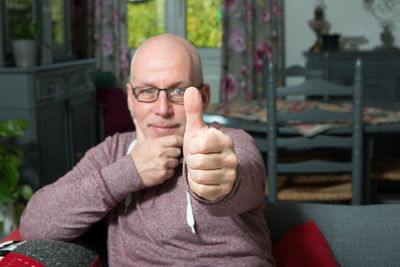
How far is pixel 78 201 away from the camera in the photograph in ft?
3.73

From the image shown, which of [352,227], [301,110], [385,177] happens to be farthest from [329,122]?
[352,227]

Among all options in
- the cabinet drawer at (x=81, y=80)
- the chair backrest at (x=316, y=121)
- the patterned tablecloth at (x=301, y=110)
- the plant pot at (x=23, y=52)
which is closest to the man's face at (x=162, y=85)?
the chair backrest at (x=316, y=121)

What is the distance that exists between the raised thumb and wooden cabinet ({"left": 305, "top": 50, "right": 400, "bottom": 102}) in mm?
3607

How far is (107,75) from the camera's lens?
15.2 ft

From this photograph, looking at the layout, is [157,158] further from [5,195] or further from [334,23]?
[334,23]

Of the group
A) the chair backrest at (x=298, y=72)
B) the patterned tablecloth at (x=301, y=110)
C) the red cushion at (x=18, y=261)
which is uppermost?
the chair backrest at (x=298, y=72)

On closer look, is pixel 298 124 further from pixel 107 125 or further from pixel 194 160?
pixel 107 125

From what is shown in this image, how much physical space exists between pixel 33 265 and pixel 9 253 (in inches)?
2.7

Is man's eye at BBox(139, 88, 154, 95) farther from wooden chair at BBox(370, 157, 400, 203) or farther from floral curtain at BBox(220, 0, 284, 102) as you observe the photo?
floral curtain at BBox(220, 0, 284, 102)

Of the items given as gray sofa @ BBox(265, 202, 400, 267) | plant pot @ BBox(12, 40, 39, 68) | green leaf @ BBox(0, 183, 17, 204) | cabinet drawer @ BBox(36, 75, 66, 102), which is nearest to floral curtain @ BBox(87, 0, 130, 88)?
cabinet drawer @ BBox(36, 75, 66, 102)

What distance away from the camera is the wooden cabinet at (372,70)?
408cm

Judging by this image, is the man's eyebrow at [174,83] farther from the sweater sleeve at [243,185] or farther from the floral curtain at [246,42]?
the floral curtain at [246,42]

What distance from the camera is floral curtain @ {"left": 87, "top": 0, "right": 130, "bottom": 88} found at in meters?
4.79

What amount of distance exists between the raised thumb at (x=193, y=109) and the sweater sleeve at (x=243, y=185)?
131mm
